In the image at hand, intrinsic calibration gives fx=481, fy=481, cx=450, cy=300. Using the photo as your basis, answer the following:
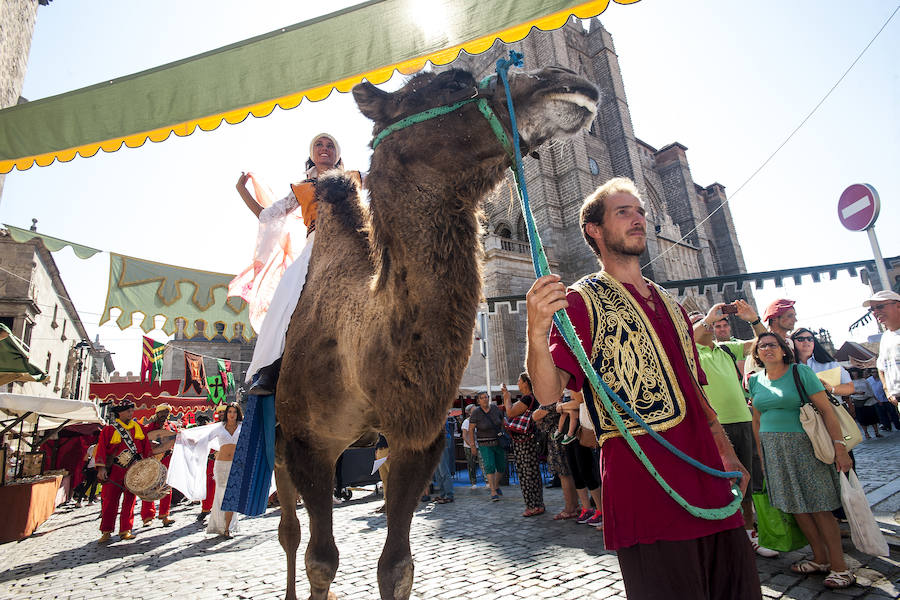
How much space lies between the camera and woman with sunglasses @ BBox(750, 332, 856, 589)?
396 cm

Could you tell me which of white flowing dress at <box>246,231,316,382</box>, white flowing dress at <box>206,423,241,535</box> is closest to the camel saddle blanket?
white flowing dress at <box>206,423,241,535</box>

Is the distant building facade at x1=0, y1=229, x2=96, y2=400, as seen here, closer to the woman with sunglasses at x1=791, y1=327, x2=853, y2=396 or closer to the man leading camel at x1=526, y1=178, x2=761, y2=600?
the man leading camel at x1=526, y1=178, x2=761, y2=600

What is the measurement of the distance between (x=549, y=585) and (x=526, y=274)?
1869 cm

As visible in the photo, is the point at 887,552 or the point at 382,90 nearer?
the point at 382,90

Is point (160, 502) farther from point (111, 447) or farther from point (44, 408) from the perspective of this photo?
point (44, 408)

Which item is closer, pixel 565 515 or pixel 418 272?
pixel 418 272

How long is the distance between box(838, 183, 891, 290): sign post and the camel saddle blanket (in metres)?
11.5

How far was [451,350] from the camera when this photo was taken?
200 centimetres

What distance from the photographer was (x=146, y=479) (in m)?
8.67

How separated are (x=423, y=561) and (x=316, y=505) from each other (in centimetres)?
314

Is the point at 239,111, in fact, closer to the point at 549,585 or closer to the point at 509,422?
the point at 549,585

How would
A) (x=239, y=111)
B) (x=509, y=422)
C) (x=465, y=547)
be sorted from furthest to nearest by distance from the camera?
(x=509, y=422), (x=465, y=547), (x=239, y=111)

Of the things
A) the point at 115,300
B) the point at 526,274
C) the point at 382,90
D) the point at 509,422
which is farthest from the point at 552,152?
the point at 382,90

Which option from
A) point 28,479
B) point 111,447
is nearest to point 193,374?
point 28,479
